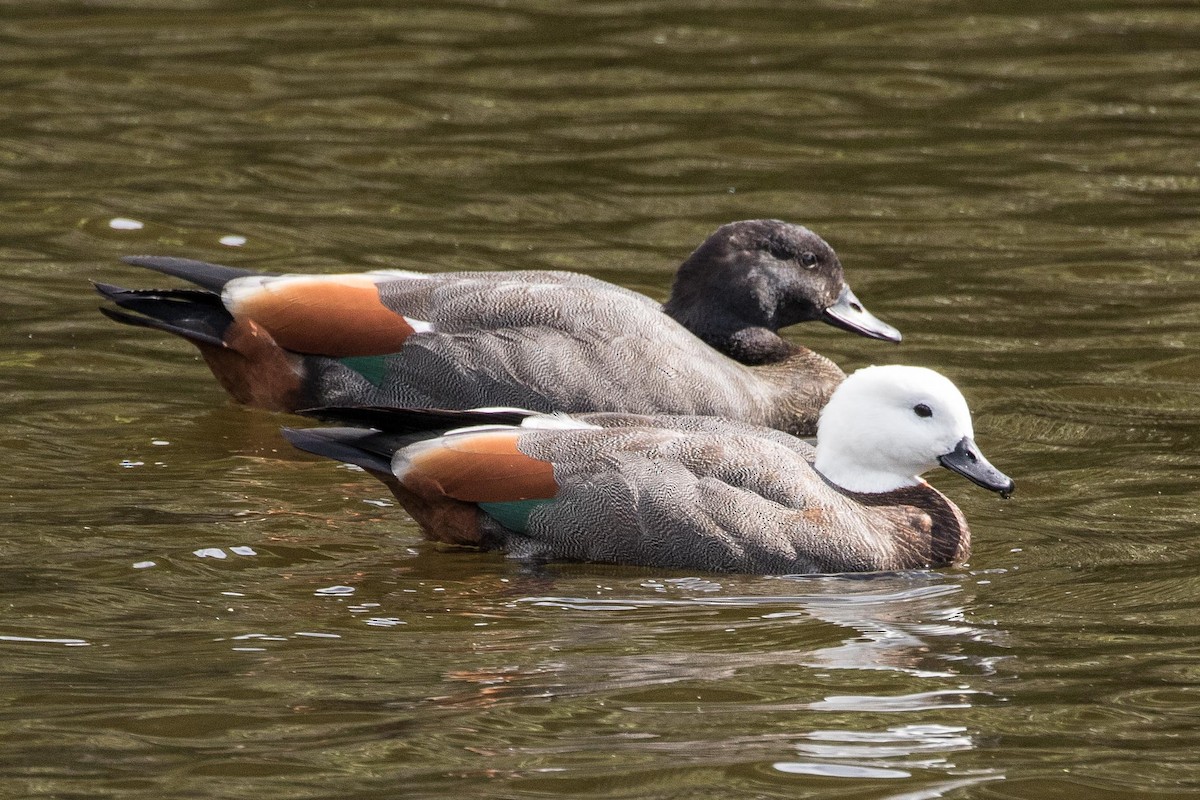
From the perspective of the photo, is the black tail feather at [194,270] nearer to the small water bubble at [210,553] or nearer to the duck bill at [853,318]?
the small water bubble at [210,553]

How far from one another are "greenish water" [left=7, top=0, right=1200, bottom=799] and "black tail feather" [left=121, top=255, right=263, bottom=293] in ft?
2.05

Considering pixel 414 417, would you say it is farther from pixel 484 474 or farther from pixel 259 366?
pixel 259 366

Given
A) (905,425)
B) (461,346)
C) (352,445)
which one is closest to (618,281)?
(461,346)

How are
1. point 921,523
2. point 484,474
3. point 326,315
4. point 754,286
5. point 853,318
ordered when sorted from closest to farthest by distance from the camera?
point 484,474
point 921,523
point 326,315
point 754,286
point 853,318

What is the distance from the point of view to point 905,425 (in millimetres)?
8625

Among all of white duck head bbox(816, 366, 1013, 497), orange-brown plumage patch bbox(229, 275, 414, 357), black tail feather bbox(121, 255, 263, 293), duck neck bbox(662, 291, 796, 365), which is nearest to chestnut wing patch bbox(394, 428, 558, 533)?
white duck head bbox(816, 366, 1013, 497)

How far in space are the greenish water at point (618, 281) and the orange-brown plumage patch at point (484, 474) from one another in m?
0.30

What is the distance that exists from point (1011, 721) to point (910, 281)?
6.01m

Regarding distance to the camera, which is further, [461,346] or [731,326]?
[731,326]

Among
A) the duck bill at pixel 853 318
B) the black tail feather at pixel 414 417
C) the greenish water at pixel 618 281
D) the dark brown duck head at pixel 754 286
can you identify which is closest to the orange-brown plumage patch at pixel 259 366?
the greenish water at pixel 618 281

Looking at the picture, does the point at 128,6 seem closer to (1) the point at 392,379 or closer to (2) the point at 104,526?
(1) the point at 392,379

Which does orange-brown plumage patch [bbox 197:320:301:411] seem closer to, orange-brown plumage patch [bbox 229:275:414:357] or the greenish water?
orange-brown plumage patch [bbox 229:275:414:357]

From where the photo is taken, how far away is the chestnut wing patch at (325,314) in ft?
32.6

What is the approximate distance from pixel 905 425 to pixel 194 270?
369 cm
